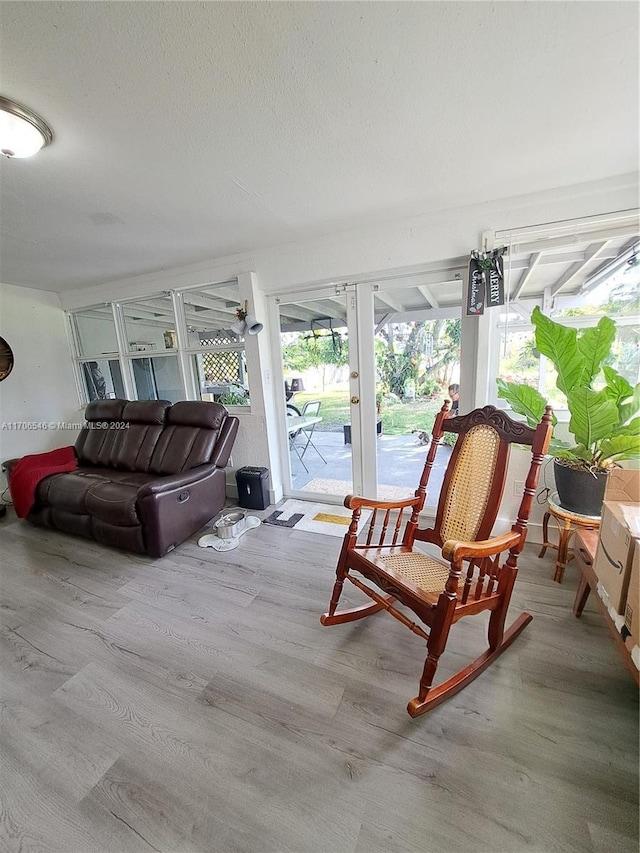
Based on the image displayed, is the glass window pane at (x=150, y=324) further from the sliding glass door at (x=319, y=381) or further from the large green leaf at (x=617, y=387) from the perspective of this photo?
the large green leaf at (x=617, y=387)

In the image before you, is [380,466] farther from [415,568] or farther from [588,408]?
[588,408]

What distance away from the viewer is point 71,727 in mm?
1237

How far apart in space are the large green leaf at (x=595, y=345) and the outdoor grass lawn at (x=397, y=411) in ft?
3.41

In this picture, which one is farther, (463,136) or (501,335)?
(501,335)

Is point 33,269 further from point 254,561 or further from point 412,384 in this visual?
point 412,384

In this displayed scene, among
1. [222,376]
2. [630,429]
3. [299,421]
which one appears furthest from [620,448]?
[222,376]

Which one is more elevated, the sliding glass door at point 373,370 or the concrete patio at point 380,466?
the sliding glass door at point 373,370

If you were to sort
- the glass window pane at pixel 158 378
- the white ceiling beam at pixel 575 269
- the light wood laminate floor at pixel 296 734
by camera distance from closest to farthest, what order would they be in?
the light wood laminate floor at pixel 296 734, the white ceiling beam at pixel 575 269, the glass window pane at pixel 158 378

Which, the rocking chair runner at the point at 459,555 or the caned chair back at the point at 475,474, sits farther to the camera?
the caned chair back at the point at 475,474

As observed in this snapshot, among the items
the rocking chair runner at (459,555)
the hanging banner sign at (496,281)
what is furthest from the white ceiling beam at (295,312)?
the rocking chair runner at (459,555)

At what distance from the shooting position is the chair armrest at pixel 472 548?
1100mm

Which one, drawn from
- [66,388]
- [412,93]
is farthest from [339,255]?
[66,388]

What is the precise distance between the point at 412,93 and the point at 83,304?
13.7 feet

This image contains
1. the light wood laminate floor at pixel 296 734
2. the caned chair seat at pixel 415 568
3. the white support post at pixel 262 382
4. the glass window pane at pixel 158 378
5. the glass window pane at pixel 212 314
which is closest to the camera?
the light wood laminate floor at pixel 296 734
